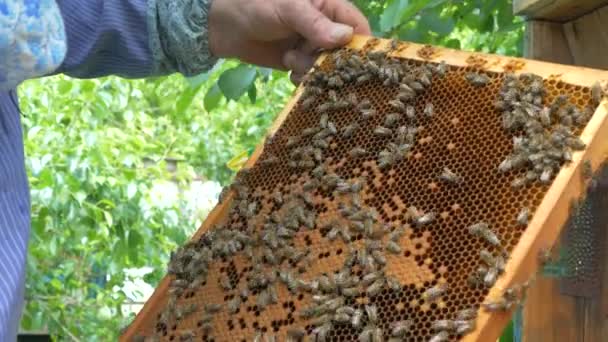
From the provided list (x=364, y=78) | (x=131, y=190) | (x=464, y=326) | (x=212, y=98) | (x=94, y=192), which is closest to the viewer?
(x=464, y=326)

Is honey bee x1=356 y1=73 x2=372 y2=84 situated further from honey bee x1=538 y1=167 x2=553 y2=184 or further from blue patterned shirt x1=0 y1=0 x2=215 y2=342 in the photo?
honey bee x1=538 y1=167 x2=553 y2=184

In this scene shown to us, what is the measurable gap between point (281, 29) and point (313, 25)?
16cm

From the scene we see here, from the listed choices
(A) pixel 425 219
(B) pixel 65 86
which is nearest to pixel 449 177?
(A) pixel 425 219

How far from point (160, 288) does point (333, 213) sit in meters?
0.58

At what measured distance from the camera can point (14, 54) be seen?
192cm

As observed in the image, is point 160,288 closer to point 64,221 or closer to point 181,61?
point 181,61

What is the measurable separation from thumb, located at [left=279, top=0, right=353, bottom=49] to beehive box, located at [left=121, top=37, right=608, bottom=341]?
50 millimetres

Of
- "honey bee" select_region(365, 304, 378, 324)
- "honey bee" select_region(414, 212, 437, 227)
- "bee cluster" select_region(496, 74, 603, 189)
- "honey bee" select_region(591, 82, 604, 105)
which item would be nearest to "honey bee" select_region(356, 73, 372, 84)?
"bee cluster" select_region(496, 74, 603, 189)


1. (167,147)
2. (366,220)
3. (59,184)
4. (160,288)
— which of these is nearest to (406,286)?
(366,220)

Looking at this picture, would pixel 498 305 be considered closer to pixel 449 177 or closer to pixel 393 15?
pixel 449 177

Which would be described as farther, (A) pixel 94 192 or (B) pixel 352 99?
(A) pixel 94 192

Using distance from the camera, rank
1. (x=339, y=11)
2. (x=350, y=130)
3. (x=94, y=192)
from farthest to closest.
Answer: (x=94, y=192), (x=339, y=11), (x=350, y=130)

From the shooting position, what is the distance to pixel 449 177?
88.0 inches

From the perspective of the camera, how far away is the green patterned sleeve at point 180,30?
115 inches
